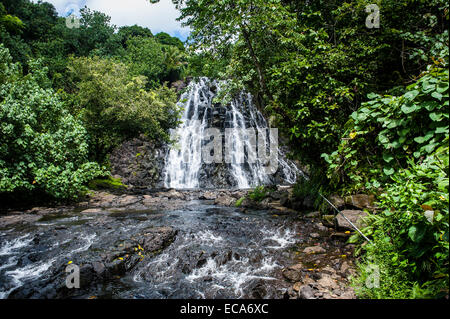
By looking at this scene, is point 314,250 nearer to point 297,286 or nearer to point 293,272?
point 293,272

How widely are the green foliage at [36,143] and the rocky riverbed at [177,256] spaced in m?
1.31

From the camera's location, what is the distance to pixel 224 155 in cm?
1806

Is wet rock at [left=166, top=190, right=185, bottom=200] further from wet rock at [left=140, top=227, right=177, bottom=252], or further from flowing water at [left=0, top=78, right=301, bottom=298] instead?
wet rock at [left=140, top=227, right=177, bottom=252]

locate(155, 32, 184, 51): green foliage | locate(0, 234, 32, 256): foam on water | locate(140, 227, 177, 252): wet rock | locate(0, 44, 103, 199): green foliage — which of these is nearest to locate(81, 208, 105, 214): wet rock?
locate(0, 44, 103, 199): green foliage

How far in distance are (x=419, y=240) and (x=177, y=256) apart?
162 inches

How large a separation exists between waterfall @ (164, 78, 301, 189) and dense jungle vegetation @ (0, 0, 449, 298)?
558 centimetres

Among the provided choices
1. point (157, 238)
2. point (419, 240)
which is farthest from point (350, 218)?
point (157, 238)

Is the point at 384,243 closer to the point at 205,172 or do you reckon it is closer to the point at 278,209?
the point at 278,209

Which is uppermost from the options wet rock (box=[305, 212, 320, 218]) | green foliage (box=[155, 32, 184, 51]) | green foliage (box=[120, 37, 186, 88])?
green foliage (box=[155, 32, 184, 51])

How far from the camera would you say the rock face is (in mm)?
17234

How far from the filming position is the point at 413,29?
5289 mm
